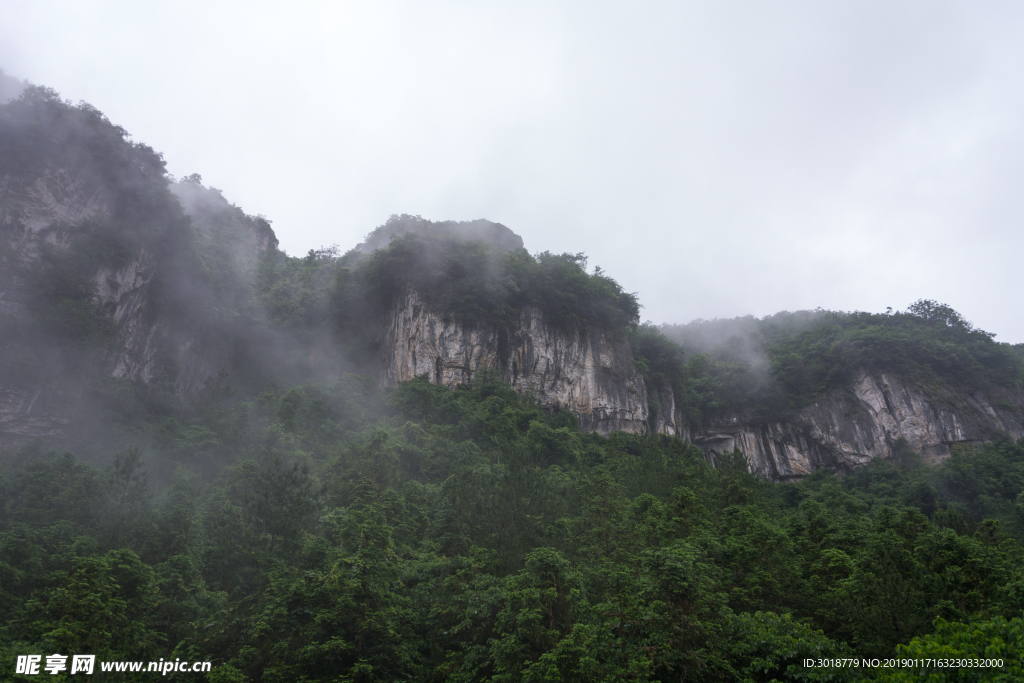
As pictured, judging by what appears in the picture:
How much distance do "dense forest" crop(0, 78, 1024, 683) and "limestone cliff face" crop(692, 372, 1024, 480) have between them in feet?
4.30

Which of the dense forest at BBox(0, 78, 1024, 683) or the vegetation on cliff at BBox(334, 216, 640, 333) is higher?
the vegetation on cliff at BBox(334, 216, 640, 333)

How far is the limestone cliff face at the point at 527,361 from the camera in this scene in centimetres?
3903

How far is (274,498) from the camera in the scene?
15516 millimetres

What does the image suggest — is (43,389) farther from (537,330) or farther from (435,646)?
(537,330)

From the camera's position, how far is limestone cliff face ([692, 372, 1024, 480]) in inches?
1603

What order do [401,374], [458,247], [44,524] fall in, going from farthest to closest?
[458,247] < [401,374] < [44,524]

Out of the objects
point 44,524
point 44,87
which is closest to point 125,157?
point 44,87

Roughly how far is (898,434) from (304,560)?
139 feet

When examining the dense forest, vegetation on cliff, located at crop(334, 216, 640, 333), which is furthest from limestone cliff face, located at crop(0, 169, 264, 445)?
vegetation on cliff, located at crop(334, 216, 640, 333)

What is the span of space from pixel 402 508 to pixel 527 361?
884 inches

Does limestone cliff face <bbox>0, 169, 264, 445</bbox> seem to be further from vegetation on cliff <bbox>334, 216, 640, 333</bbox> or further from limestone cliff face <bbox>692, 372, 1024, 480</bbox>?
limestone cliff face <bbox>692, 372, 1024, 480</bbox>

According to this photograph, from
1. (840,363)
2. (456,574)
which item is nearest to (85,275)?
(456,574)

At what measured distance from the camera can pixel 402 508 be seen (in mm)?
18859

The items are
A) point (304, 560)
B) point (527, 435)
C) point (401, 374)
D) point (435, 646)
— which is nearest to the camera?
point (435, 646)
